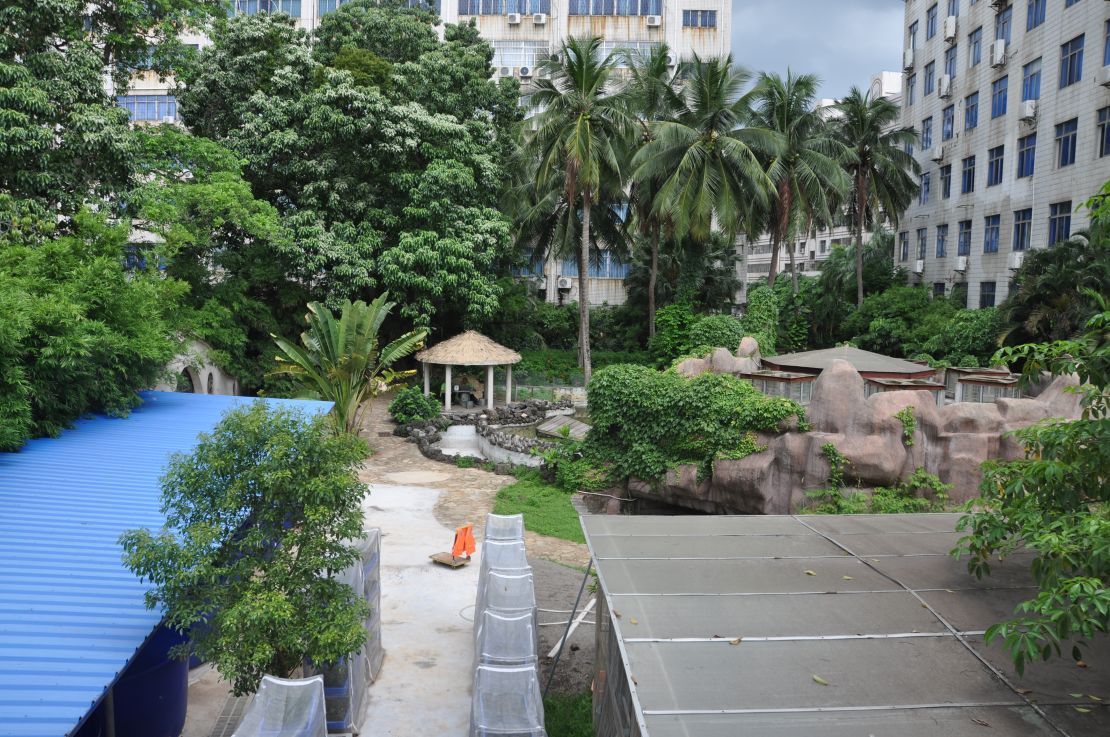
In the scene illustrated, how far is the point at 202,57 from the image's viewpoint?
25.7m

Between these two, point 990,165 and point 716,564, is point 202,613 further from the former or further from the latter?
point 990,165

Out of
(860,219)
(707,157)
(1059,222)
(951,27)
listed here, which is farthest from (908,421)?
(951,27)

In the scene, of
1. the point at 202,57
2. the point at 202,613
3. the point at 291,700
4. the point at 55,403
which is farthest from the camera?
the point at 202,57

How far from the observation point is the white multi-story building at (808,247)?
39.9 metres

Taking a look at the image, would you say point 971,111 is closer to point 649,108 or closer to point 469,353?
point 649,108

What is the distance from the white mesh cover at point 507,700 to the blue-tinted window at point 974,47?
3121 cm

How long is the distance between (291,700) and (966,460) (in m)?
12.7

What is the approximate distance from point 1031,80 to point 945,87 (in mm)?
5811

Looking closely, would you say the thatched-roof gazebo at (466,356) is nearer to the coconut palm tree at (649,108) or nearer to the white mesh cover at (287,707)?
the coconut palm tree at (649,108)

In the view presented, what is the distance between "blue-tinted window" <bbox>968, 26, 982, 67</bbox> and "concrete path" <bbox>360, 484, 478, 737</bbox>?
1076 inches

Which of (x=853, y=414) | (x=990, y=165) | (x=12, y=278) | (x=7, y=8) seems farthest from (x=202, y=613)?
(x=990, y=165)

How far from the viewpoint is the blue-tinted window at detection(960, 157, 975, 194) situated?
3052 cm

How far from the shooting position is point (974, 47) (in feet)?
100

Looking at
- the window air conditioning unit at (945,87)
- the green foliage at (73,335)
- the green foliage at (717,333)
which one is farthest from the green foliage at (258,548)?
the window air conditioning unit at (945,87)
